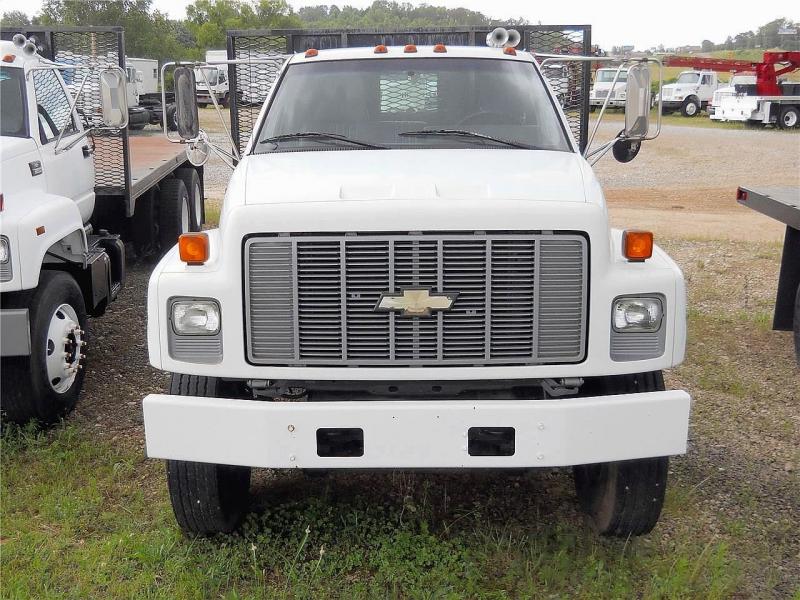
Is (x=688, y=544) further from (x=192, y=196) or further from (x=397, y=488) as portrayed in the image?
(x=192, y=196)

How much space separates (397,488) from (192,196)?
7.08m

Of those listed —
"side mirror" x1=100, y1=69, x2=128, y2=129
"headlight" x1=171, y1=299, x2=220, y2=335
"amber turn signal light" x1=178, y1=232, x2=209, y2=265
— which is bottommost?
"headlight" x1=171, y1=299, x2=220, y2=335

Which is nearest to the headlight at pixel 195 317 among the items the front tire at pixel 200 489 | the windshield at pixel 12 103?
the front tire at pixel 200 489

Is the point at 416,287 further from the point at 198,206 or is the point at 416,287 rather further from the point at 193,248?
the point at 198,206

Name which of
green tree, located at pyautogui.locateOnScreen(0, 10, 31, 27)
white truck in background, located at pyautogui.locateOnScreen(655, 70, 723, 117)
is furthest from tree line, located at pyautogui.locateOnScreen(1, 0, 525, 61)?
white truck in background, located at pyautogui.locateOnScreen(655, 70, 723, 117)

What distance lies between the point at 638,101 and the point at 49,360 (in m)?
3.59

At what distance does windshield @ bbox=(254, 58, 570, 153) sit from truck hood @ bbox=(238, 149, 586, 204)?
0.59 ft

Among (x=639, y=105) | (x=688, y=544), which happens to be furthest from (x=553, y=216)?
(x=688, y=544)

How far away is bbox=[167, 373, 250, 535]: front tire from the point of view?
3.70m

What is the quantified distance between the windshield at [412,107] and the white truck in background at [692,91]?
116 ft

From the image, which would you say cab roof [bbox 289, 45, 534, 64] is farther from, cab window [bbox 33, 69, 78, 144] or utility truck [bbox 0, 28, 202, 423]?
cab window [bbox 33, 69, 78, 144]

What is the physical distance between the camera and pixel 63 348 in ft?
17.4

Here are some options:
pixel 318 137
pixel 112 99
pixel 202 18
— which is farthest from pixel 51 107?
pixel 202 18

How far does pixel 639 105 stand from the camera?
177 inches
